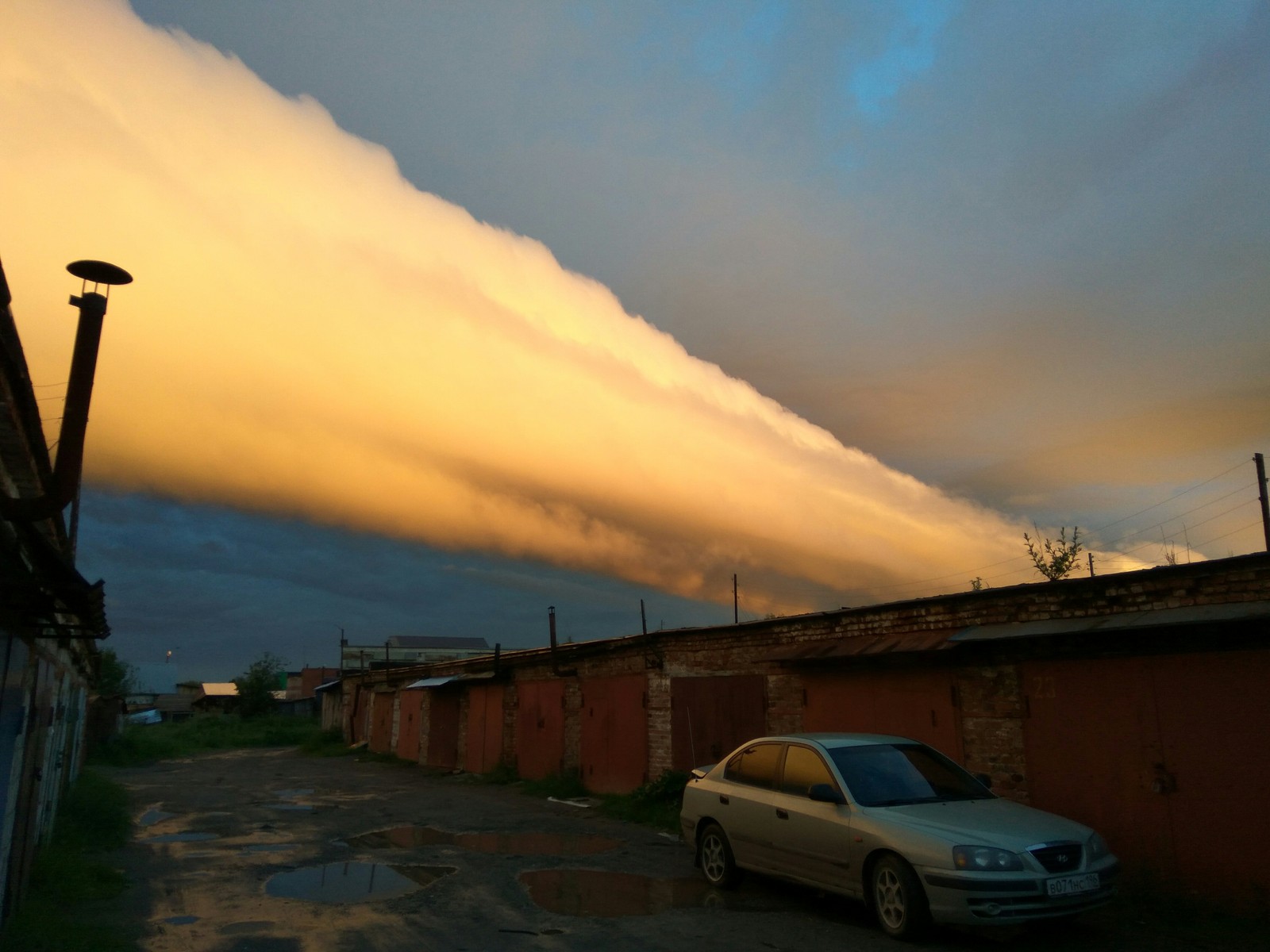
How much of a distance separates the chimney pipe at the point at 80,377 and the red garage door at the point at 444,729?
21642mm

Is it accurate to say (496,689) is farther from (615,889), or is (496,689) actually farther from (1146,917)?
(1146,917)

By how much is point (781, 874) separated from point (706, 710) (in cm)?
764

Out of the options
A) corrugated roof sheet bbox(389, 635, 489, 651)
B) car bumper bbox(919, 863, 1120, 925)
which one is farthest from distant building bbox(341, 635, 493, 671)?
car bumper bbox(919, 863, 1120, 925)

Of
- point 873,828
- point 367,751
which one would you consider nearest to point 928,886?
point 873,828

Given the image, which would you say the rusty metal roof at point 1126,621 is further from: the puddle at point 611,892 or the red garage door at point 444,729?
the red garage door at point 444,729

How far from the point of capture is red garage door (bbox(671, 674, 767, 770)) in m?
14.7

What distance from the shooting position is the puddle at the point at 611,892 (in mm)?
8328

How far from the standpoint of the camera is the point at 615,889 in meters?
9.21

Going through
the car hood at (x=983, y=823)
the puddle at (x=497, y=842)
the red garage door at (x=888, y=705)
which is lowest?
the puddle at (x=497, y=842)

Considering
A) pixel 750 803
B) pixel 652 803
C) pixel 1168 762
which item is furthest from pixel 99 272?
pixel 652 803

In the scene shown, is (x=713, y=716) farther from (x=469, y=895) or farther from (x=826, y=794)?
(x=826, y=794)

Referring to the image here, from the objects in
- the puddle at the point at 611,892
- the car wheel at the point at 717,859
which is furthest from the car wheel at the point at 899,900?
the car wheel at the point at 717,859

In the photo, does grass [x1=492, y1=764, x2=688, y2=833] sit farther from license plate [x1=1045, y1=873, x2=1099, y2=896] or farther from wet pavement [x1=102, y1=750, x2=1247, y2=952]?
license plate [x1=1045, y1=873, x2=1099, y2=896]

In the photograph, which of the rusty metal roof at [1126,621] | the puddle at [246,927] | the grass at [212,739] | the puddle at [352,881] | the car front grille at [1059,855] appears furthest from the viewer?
the grass at [212,739]
